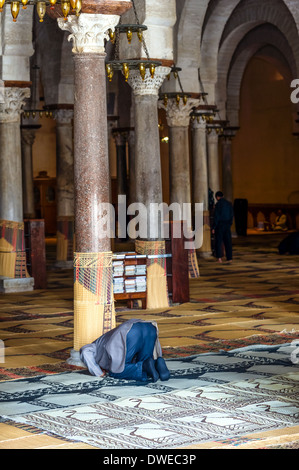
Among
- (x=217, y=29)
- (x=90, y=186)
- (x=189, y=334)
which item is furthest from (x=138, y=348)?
(x=217, y=29)

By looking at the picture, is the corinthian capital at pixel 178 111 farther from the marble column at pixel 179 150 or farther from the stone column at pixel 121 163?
the stone column at pixel 121 163

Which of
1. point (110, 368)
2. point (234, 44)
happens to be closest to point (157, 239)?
point (110, 368)

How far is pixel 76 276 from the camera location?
714cm

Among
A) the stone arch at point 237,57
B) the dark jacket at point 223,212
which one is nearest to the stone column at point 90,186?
the dark jacket at point 223,212

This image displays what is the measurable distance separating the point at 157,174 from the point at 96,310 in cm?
382

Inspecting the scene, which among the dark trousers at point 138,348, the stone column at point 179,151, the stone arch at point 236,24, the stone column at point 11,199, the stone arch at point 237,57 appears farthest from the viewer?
the stone arch at point 237,57

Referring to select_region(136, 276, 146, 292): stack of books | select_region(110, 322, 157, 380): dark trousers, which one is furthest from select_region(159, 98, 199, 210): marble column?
select_region(110, 322, 157, 380): dark trousers

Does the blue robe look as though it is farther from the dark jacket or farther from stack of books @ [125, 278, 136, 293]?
the dark jacket

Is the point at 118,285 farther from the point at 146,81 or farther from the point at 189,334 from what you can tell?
the point at 146,81

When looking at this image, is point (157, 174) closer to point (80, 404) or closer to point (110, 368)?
point (110, 368)

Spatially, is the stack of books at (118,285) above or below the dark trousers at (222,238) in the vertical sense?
below

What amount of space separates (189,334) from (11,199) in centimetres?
462

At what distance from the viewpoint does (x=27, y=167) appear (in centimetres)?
1964

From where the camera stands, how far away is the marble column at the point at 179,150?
1393 centimetres
